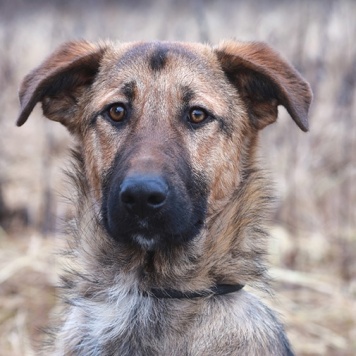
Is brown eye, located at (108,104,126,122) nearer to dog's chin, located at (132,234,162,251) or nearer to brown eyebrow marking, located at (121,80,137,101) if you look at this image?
brown eyebrow marking, located at (121,80,137,101)

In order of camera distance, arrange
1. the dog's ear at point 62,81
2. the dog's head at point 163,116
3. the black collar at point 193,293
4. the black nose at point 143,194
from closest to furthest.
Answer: the black nose at point 143,194, the dog's head at point 163,116, the black collar at point 193,293, the dog's ear at point 62,81

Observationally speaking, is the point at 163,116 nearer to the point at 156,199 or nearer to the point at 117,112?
the point at 117,112

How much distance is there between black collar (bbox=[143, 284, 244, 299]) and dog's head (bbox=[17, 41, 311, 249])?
258 mm

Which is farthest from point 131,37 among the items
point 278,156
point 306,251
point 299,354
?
point 299,354

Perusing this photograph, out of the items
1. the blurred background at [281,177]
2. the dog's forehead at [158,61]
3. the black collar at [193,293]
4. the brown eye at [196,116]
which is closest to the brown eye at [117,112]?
the dog's forehead at [158,61]

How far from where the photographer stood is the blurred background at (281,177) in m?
7.12

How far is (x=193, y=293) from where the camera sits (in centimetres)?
411

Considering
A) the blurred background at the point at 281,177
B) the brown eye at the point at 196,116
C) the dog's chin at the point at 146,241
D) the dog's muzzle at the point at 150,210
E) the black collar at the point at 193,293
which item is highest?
the brown eye at the point at 196,116

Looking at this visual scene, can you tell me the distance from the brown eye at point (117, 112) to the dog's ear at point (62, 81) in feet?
1.19

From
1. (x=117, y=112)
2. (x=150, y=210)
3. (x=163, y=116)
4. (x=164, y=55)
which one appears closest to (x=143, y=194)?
(x=150, y=210)

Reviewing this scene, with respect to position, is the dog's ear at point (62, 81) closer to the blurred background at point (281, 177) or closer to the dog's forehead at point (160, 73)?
the dog's forehead at point (160, 73)

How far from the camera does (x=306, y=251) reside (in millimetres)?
8359

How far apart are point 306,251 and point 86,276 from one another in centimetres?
444

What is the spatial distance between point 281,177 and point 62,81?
16.7 ft
